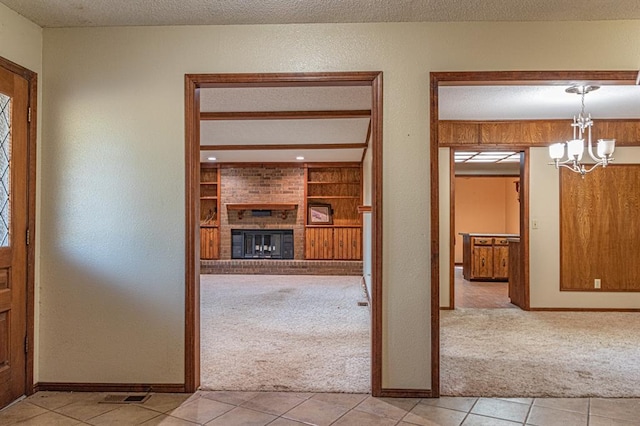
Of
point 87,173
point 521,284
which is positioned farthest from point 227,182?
point 87,173

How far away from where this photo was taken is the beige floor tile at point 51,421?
2318mm

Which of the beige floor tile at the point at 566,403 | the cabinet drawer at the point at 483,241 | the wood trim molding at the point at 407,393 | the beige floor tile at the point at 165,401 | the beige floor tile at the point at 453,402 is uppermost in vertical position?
the cabinet drawer at the point at 483,241

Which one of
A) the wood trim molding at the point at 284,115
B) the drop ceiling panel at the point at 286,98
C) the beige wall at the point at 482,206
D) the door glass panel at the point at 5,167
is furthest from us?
the beige wall at the point at 482,206

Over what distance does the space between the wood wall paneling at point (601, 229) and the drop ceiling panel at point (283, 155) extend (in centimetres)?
366

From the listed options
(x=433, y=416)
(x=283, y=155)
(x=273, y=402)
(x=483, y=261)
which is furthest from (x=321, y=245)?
(x=433, y=416)

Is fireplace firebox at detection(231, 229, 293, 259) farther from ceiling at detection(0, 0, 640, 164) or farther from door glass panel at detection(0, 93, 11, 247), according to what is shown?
door glass panel at detection(0, 93, 11, 247)

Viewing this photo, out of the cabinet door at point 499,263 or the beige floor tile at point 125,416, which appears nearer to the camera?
the beige floor tile at point 125,416

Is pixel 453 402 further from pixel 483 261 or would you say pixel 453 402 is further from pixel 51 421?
pixel 483 261

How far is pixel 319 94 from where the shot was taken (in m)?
4.39

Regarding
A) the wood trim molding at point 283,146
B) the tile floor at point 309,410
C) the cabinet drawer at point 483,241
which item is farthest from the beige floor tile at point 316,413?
the cabinet drawer at point 483,241

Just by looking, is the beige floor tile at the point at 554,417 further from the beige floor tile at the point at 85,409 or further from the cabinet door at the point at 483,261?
the cabinet door at the point at 483,261

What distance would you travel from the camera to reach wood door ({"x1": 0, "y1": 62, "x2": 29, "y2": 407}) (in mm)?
2535

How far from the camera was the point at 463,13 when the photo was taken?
2.56 m

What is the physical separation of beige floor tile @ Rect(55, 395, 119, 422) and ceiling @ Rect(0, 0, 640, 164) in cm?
227
